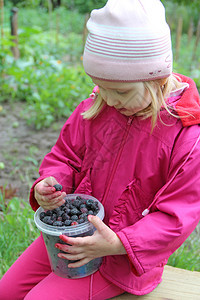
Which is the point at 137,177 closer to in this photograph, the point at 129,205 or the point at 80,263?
the point at 129,205

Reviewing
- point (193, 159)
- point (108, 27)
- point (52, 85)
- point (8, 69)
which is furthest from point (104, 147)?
point (8, 69)

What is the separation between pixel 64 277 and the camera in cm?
139

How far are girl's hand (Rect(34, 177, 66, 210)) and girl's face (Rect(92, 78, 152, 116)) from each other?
0.38m

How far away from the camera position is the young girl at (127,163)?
1146mm

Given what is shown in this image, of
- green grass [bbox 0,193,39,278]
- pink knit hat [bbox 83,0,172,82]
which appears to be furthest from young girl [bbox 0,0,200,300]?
green grass [bbox 0,193,39,278]

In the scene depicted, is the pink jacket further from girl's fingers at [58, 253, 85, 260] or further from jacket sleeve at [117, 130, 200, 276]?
girl's fingers at [58, 253, 85, 260]

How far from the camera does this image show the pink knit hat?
1122 mm

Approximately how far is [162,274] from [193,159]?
605mm

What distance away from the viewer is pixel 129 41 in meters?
1.12

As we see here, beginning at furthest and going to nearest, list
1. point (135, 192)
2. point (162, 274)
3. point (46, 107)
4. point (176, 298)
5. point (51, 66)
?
point (51, 66) → point (46, 107) → point (162, 274) → point (176, 298) → point (135, 192)

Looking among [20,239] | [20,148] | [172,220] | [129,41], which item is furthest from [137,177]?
[20,148]

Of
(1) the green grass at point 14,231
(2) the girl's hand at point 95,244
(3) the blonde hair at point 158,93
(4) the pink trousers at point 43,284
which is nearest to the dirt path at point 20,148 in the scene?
(1) the green grass at point 14,231

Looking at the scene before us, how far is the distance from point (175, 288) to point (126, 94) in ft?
2.65

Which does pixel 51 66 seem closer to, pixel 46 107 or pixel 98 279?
pixel 46 107
